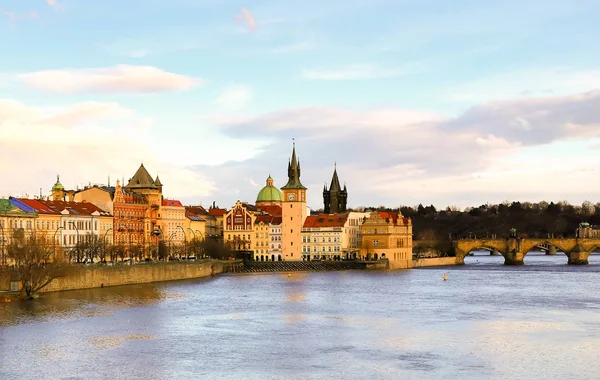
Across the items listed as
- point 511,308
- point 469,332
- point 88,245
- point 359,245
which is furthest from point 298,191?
point 469,332

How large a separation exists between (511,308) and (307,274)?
191 feet

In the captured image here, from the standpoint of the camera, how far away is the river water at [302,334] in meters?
44.9

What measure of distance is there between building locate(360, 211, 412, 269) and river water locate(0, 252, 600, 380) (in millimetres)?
58435

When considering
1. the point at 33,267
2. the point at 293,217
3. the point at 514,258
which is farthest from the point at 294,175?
the point at 33,267

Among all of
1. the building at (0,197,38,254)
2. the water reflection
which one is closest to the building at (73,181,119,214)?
the building at (0,197,38,254)

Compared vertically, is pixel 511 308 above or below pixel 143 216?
below

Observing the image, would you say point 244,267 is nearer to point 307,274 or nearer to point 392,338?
point 307,274

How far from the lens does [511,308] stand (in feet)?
238

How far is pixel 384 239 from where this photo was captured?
150 m

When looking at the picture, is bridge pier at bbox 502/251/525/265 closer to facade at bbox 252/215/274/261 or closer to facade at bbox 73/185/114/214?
facade at bbox 252/215/274/261

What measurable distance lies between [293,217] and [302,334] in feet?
→ 314

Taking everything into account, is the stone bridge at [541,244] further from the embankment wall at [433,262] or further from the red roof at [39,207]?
the red roof at [39,207]

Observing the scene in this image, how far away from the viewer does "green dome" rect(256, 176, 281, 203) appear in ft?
611

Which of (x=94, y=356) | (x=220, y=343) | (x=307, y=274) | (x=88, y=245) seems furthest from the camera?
(x=307, y=274)
